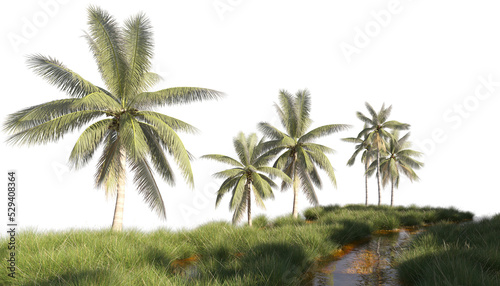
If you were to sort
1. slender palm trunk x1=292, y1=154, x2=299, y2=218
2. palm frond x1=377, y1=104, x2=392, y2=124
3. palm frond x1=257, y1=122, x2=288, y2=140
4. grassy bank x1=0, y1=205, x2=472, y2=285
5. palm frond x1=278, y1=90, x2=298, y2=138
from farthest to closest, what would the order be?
palm frond x1=377, y1=104, x2=392, y2=124 < palm frond x1=278, y1=90, x2=298, y2=138 < slender palm trunk x1=292, y1=154, x2=299, y2=218 < palm frond x1=257, y1=122, x2=288, y2=140 < grassy bank x1=0, y1=205, x2=472, y2=285

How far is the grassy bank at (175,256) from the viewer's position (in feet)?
15.2

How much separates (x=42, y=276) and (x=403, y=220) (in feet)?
47.9

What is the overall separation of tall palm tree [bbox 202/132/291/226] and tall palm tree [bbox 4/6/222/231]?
805cm

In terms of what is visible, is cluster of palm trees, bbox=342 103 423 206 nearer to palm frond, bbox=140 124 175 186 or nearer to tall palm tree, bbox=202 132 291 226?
tall palm tree, bbox=202 132 291 226

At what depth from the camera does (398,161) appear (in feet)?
118

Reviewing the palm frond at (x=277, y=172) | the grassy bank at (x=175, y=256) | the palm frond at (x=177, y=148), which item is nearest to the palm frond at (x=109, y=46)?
the palm frond at (x=177, y=148)

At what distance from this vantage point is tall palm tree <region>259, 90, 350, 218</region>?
2170 cm

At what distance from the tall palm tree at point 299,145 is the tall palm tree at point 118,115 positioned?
10.2 meters

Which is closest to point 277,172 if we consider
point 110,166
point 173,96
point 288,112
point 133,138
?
point 288,112

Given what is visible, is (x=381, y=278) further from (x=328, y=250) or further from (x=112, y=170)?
(x=112, y=170)

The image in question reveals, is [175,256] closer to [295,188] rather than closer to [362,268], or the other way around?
[362,268]

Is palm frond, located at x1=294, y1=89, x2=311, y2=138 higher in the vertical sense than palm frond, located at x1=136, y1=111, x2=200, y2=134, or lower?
higher

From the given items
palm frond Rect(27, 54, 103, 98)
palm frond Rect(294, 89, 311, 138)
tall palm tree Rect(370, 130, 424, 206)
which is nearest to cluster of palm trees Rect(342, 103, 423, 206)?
tall palm tree Rect(370, 130, 424, 206)

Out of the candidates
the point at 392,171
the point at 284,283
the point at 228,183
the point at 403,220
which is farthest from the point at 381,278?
the point at 392,171
